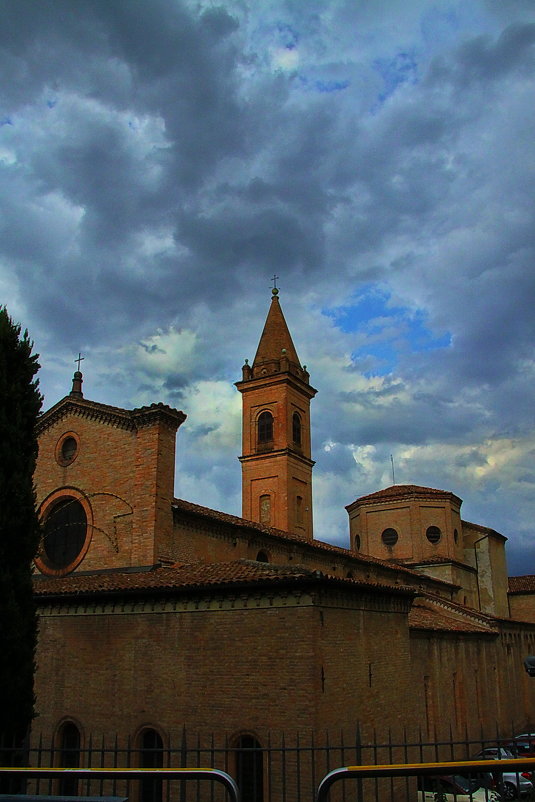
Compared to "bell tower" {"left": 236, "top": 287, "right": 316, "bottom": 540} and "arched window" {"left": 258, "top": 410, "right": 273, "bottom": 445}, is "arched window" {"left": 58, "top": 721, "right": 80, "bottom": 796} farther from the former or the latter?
"arched window" {"left": 258, "top": 410, "right": 273, "bottom": 445}

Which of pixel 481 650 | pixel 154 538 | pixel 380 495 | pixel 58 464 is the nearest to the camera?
pixel 154 538

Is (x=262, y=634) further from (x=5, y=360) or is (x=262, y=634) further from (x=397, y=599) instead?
(x=5, y=360)

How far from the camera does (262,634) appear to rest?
44.7 feet

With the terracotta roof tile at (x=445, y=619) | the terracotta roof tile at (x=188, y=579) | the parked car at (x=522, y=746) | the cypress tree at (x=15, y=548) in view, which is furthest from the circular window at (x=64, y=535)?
the parked car at (x=522, y=746)

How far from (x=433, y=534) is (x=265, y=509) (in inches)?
403

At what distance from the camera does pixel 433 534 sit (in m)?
39.4

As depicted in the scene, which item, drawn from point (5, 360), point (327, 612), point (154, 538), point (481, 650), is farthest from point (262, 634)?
point (481, 650)

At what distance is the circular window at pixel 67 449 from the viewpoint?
20312 mm

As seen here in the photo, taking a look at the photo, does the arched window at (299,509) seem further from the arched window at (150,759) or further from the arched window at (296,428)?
the arched window at (150,759)

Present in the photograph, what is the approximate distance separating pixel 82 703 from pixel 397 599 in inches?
322

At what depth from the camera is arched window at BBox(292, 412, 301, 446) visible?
3919 cm

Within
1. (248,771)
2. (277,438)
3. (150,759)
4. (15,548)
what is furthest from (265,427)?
(15,548)

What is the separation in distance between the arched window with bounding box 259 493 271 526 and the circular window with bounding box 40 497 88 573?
18.3 metres

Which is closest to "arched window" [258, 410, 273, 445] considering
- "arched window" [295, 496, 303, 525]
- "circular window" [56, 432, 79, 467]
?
"arched window" [295, 496, 303, 525]
